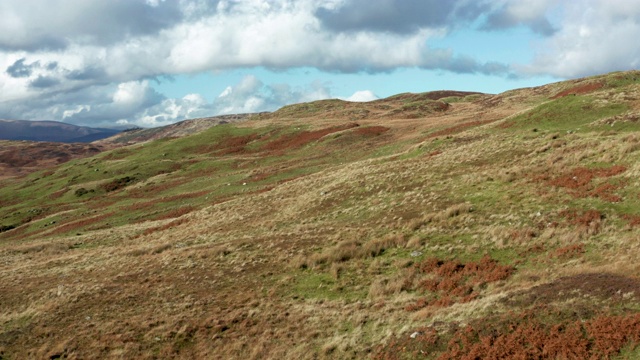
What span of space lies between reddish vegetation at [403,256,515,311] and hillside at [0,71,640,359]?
0.10m

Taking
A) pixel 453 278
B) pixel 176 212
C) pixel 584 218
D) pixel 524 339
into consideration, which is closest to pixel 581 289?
pixel 524 339

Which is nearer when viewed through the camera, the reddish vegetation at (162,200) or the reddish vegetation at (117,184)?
the reddish vegetation at (162,200)

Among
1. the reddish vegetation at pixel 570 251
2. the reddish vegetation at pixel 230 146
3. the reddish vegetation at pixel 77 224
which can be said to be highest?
the reddish vegetation at pixel 230 146

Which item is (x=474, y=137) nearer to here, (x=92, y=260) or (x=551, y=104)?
(x=551, y=104)

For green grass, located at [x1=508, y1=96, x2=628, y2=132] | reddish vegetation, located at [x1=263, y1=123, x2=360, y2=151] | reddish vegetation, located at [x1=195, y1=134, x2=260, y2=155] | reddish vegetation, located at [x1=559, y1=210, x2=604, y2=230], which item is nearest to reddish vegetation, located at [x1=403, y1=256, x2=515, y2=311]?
reddish vegetation, located at [x1=559, y1=210, x2=604, y2=230]

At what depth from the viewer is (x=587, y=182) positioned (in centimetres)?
2823

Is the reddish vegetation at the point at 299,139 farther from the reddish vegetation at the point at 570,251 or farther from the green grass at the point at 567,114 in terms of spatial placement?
the reddish vegetation at the point at 570,251

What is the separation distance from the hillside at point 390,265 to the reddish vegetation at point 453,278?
103 mm

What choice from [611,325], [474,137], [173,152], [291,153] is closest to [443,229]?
[611,325]

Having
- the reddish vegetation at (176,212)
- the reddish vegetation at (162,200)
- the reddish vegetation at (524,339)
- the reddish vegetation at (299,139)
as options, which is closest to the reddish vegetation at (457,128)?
the reddish vegetation at (299,139)

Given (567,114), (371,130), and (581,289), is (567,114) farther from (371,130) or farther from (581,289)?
(581,289)

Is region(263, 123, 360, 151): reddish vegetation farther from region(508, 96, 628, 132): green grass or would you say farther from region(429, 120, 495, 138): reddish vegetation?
region(508, 96, 628, 132): green grass

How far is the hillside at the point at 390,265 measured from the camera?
1571 cm

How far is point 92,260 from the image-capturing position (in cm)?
3566
